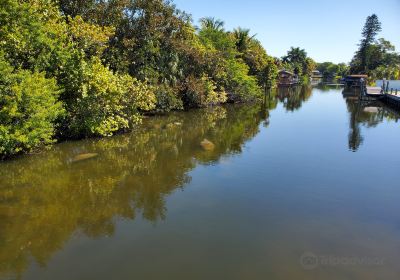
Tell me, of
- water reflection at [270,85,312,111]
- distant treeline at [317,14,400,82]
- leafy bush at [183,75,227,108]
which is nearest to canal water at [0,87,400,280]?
leafy bush at [183,75,227,108]

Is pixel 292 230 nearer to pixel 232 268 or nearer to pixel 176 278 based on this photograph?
pixel 232 268

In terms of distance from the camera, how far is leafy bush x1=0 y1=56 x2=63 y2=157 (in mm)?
13539

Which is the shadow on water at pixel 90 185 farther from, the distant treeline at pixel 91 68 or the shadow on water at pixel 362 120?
the shadow on water at pixel 362 120

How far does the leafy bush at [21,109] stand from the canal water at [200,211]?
3.60 ft

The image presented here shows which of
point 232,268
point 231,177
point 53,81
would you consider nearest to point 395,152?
point 231,177

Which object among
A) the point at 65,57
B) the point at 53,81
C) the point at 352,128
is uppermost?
the point at 65,57

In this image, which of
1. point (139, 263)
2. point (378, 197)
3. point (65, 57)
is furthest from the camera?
point (65, 57)

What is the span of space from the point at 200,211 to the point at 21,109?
880 cm

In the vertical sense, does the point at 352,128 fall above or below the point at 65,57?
below

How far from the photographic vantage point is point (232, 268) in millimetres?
7551

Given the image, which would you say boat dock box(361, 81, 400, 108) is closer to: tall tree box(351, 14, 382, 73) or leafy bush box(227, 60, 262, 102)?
leafy bush box(227, 60, 262, 102)

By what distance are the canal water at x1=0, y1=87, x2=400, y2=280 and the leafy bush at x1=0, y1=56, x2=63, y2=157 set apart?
1098mm

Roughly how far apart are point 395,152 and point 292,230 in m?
12.8

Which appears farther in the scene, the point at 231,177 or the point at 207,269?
the point at 231,177
